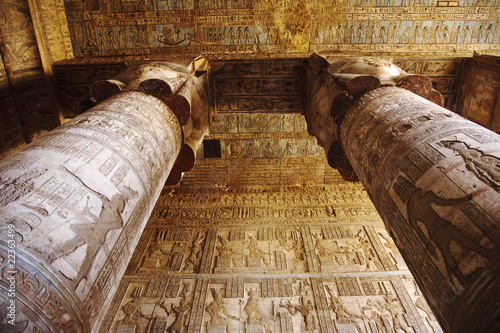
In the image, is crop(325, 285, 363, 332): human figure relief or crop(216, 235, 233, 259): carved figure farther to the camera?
crop(216, 235, 233, 259): carved figure

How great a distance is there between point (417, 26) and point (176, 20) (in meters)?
4.56

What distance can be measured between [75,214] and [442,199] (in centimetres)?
210

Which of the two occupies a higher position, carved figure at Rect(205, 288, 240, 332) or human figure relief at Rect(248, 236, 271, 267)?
human figure relief at Rect(248, 236, 271, 267)

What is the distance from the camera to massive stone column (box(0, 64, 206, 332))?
4.37ft

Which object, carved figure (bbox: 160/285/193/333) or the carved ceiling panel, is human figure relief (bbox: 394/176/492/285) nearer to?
the carved ceiling panel

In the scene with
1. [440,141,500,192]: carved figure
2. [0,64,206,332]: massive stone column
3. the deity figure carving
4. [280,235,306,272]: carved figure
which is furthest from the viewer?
[280,235,306,272]: carved figure

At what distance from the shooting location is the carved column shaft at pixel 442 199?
4.43ft

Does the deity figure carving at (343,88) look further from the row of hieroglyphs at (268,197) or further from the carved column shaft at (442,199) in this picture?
the row of hieroglyphs at (268,197)

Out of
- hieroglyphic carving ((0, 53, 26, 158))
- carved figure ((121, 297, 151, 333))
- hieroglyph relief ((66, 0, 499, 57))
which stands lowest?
carved figure ((121, 297, 151, 333))

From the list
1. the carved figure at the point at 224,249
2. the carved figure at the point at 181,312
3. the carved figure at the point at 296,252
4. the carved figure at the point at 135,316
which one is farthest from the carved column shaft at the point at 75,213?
the carved figure at the point at 296,252

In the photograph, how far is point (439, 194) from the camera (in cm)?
173

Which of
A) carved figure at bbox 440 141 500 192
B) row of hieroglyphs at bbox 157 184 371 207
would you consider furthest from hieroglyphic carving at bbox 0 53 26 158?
carved figure at bbox 440 141 500 192

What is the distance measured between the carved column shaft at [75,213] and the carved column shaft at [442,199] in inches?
75.2

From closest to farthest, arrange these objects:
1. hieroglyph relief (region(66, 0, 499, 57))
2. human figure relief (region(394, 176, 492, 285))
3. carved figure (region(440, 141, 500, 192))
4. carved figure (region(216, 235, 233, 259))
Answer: human figure relief (region(394, 176, 492, 285)) < carved figure (region(440, 141, 500, 192)) < carved figure (region(216, 235, 233, 259)) < hieroglyph relief (region(66, 0, 499, 57))
